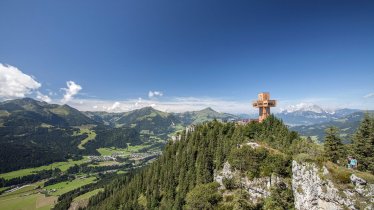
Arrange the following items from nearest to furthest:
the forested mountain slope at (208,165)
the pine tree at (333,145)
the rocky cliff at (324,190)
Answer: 1. the rocky cliff at (324,190)
2. the pine tree at (333,145)
3. the forested mountain slope at (208,165)

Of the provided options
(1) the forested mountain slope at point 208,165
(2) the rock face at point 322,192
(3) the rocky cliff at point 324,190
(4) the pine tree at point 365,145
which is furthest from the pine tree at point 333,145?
(2) the rock face at point 322,192

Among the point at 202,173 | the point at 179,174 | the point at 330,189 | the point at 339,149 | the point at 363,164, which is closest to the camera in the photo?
the point at 330,189

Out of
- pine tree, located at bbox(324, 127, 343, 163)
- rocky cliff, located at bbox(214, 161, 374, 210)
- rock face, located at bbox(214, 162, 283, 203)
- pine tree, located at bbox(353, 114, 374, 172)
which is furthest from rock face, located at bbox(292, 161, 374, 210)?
pine tree, located at bbox(353, 114, 374, 172)

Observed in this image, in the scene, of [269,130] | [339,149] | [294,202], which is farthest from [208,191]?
[339,149]

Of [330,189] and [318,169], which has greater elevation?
[318,169]

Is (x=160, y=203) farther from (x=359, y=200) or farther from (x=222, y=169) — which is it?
(x=359, y=200)

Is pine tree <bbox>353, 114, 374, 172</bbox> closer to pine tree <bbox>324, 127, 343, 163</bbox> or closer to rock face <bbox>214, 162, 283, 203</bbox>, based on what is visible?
pine tree <bbox>324, 127, 343, 163</bbox>

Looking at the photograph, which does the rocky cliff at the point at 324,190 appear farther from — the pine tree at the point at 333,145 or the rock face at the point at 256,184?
the pine tree at the point at 333,145
